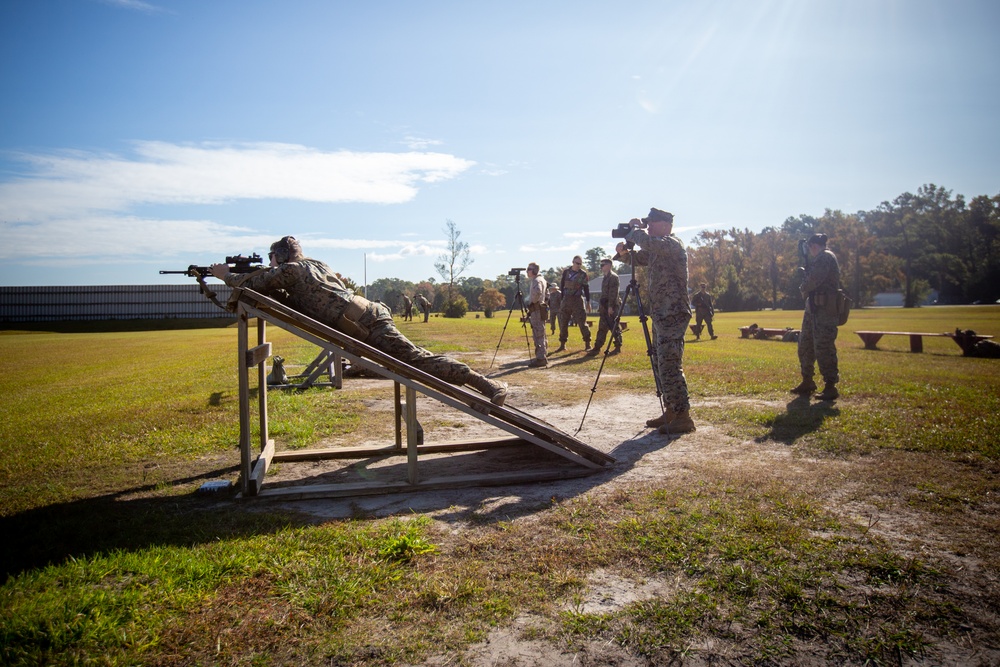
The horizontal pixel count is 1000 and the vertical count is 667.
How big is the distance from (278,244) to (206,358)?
1493 cm

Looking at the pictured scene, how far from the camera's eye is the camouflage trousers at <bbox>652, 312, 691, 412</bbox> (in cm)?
692

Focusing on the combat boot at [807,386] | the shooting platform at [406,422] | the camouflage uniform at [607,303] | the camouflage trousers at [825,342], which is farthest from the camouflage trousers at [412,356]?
the camouflage uniform at [607,303]

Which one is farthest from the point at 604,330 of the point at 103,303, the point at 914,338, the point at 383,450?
the point at 103,303

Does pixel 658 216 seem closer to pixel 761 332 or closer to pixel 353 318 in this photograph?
pixel 353 318

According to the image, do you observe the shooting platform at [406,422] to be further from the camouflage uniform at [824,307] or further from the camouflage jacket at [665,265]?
the camouflage uniform at [824,307]

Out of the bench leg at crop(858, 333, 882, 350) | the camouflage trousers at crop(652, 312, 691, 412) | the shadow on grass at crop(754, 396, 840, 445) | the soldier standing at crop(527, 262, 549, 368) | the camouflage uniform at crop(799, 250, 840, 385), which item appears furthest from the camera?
the bench leg at crop(858, 333, 882, 350)

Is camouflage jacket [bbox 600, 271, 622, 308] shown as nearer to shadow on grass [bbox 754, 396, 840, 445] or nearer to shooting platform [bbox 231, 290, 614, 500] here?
shadow on grass [bbox 754, 396, 840, 445]

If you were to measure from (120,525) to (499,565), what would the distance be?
2.89 metres

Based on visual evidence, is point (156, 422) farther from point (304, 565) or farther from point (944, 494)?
point (944, 494)

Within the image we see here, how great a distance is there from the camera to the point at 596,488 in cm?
496

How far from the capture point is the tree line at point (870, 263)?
69.4 m

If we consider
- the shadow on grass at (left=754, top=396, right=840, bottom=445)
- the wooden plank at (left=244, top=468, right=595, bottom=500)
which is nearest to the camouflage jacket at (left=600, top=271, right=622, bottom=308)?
the shadow on grass at (left=754, top=396, right=840, bottom=445)

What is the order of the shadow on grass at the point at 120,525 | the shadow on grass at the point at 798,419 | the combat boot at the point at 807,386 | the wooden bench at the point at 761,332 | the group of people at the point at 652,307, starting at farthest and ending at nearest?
the wooden bench at the point at 761,332, the combat boot at the point at 807,386, the shadow on grass at the point at 798,419, the group of people at the point at 652,307, the shadow on grass at the point at 120,525

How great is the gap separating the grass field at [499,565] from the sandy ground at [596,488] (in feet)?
0.25
